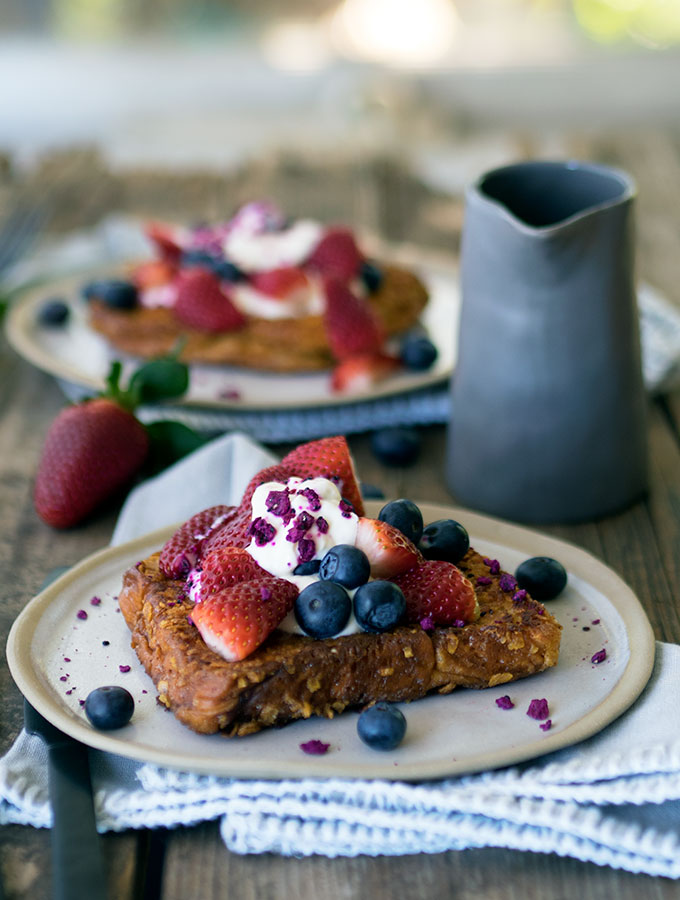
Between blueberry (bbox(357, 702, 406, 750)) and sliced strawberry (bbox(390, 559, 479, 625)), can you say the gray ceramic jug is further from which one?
blueberry (bbox(357, 702, 406, 750))

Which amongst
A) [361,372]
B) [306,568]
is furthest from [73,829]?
[361,372]

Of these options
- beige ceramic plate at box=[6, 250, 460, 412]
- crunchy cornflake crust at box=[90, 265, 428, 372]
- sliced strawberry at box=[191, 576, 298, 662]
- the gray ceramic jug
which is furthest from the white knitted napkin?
crunchy cornflake crust at box=[90, 265, 428, 372]

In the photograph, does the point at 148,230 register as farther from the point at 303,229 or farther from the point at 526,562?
the point at 526,562

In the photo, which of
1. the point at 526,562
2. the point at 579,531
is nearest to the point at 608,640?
the point at 526,562

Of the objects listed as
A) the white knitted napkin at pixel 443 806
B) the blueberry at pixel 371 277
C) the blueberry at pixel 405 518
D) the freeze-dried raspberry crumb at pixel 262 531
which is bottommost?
the blueberry at pixel 371 277

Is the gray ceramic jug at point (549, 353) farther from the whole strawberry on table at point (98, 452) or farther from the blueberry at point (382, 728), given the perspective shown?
the blueberry at point (382, 728)

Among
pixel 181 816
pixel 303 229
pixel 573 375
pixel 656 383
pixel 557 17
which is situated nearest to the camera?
pixel 181 816

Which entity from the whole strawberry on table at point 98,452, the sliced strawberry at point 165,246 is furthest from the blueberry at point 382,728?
the sliced strawberry at point 165,246

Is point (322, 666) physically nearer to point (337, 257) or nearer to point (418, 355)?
point (418, 355)
